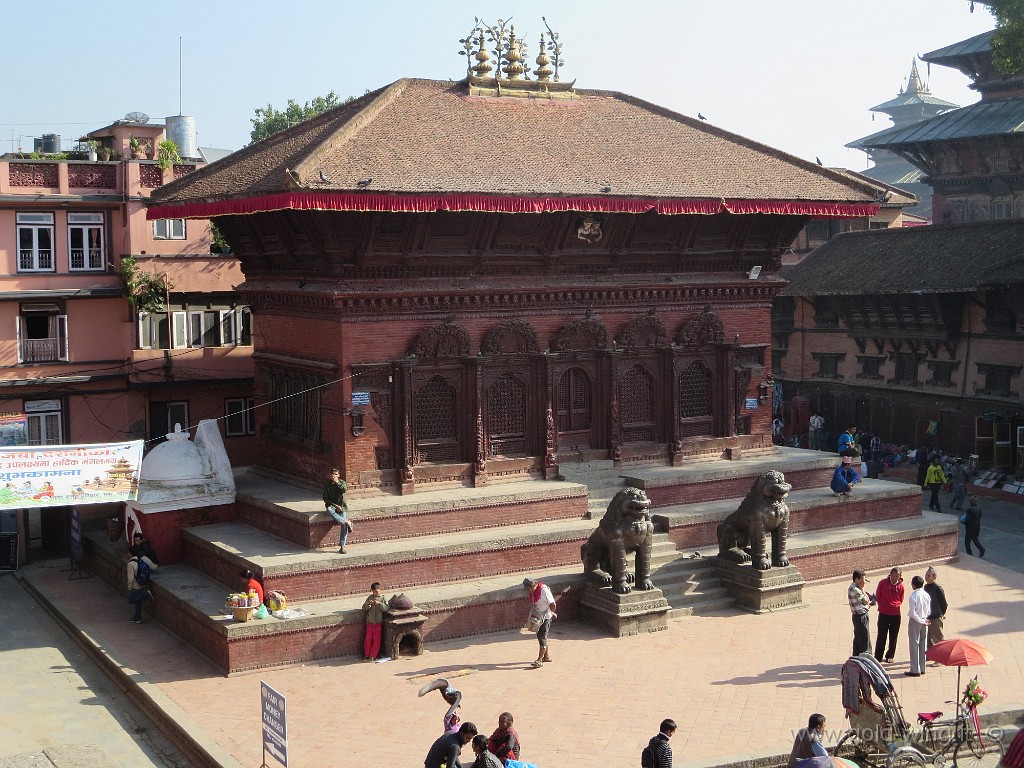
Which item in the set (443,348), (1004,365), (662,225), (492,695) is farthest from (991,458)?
(492,695)

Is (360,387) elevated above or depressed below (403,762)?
above

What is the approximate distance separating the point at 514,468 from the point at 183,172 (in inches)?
447

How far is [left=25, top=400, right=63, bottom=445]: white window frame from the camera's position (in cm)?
2694

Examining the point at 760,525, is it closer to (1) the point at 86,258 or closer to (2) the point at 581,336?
(2) the point at 581,336

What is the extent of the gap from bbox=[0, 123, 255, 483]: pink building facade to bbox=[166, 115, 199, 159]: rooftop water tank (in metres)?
6.13

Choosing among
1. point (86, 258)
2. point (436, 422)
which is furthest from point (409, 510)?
point (86, 258)

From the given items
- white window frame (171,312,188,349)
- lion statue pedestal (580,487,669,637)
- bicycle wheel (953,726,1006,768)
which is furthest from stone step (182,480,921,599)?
bicycle wheel (953,726,1006,768)

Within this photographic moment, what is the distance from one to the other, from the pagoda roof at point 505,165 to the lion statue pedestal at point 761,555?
5.85 meters

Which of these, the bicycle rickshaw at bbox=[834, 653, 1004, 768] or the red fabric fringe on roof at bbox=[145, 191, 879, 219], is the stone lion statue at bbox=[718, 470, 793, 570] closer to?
the red fabric fringe on roof at bbox=[145, 191, 879, 219]

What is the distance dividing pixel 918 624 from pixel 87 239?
1938 cm

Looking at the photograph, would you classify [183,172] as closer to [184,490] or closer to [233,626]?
[184,490]

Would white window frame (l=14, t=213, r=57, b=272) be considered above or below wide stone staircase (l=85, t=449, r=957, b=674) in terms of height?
above

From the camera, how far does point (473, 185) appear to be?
22125 millimetres

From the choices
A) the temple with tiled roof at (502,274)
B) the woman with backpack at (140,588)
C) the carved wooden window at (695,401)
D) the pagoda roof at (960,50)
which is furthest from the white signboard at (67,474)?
the pagoda roof at (960,50)
